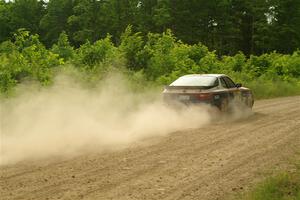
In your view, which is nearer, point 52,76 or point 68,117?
point 68,117

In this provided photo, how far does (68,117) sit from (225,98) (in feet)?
17.0

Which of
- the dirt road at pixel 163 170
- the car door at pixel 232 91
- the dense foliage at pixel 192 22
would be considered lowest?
the dirt road at pixel 163 170

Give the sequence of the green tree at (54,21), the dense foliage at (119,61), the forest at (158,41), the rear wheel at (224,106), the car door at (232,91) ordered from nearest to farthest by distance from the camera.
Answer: the rear wheel at (224,106), the car door at (232,91), the dense foliage at (119,61), the forest at (158,41), the green tree at (54,21)

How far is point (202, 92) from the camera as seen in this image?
14.7m

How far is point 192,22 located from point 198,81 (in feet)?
156

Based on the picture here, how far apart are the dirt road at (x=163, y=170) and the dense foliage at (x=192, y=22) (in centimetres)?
4887

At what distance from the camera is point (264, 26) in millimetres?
57938

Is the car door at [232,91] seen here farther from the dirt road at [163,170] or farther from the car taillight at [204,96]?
the dirt road at [163,170]

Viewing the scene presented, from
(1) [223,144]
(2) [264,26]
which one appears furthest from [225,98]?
(2) [264,26]

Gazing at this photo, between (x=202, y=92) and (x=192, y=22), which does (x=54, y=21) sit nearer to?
(x=192, y=22)

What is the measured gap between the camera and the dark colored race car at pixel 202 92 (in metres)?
14.7

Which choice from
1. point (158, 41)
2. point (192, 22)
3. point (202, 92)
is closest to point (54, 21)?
point (192, 22)

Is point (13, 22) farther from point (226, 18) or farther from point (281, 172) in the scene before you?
point (281, 172)

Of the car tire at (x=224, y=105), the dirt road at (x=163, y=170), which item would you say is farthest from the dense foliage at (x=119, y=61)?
the dirt road at (x=163, y=170)
